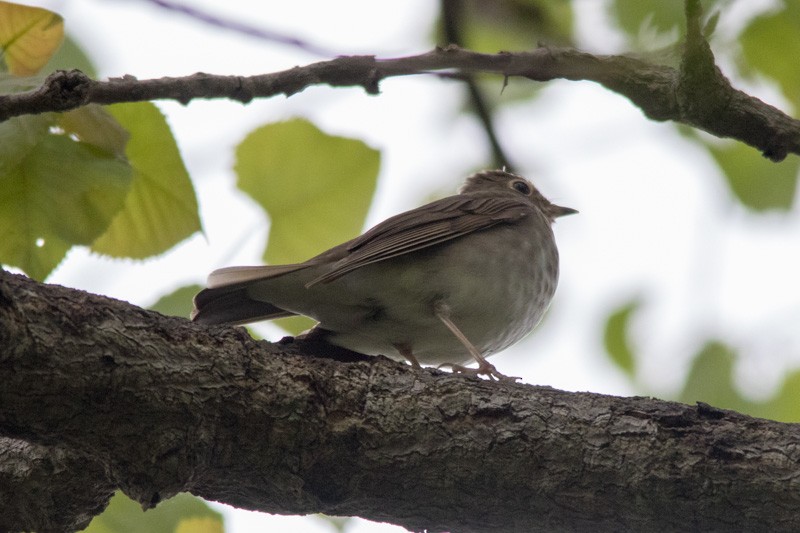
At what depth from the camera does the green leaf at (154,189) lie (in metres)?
4.41

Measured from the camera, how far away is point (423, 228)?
6020mm

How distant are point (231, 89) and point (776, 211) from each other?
4.04 metres

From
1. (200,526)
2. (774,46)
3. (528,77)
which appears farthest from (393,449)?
(774,46)

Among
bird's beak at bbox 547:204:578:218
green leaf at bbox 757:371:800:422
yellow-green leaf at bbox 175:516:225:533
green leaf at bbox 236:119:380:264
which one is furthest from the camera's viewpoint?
bird's beak at bbox 547:204:578:218

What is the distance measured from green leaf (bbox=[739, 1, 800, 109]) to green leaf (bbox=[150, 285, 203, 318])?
3217 mm

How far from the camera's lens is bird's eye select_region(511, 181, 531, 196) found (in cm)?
771

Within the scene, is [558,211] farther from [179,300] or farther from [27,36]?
[27,36]

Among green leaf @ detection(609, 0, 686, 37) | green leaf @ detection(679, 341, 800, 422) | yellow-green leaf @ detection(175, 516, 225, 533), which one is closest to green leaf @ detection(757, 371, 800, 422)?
green leaf @ detection(679, 341, 800, 422)

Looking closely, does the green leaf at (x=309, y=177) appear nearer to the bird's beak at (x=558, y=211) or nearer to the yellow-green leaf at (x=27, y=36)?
the yellow-green leaf at (x=27, y=36)

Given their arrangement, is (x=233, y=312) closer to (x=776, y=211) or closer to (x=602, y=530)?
(x=602, y=530)

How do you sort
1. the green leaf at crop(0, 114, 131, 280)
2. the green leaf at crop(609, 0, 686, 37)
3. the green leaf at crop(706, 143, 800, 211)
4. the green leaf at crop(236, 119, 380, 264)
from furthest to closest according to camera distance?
the green leaf at crop(706, 143, 800, 211) < the green leaf at crop(236, 119, 380, 264) < the green leaf at crop(0, 114, 131, 280) < the green leaf at crop(609, 0, 686, 37)

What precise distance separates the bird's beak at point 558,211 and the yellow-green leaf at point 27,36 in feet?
15.9

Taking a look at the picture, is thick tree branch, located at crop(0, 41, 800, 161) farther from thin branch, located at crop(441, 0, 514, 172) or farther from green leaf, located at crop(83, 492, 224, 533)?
thin branch, located at crop(441, 0, 514, 172)

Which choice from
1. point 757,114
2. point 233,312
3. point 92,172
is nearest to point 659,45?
point 757,114
